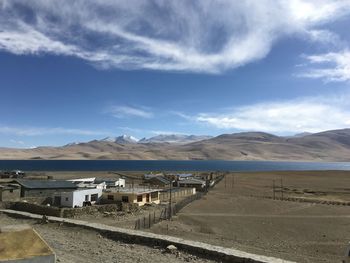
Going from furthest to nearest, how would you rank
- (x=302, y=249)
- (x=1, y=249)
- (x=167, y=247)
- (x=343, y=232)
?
(x=343, y=232)
(x=302, y=249)
(x=167, y=247)
(x=1, y=249)

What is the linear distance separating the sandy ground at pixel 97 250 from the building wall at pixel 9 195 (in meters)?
27.3

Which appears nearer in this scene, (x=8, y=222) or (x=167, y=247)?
(x=167, y=247)

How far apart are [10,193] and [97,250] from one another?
33.2m

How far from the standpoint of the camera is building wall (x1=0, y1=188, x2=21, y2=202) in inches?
1749

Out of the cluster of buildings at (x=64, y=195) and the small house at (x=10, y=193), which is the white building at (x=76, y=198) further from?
the small house at (x=10, y=193)

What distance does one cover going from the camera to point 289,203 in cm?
5919

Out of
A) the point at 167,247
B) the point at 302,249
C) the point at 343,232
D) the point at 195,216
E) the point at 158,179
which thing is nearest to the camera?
the point at 167,247

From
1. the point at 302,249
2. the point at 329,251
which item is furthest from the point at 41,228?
the point at 329,251

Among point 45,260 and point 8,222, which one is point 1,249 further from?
point 8,222

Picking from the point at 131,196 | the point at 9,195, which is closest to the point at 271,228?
the point at 131,196

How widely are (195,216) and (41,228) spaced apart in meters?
23.9

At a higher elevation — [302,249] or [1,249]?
[1,249]

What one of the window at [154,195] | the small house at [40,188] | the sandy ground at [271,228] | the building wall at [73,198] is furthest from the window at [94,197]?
the sandy ground at [271,228]

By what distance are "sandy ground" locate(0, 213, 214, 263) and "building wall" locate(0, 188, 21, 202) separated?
27262 mm
